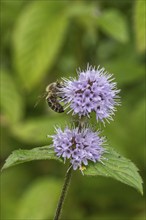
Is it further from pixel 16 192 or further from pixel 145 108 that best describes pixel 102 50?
pixel 16 192

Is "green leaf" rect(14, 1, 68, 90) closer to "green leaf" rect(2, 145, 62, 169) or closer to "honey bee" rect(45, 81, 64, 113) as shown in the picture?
"honey bee" rect(45, 81, 64, 113)

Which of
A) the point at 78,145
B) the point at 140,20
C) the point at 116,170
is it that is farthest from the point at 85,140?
the point at 140,20

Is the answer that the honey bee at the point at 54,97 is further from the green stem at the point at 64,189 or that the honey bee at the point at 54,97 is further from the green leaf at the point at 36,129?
the green leaf at the point at 36,129

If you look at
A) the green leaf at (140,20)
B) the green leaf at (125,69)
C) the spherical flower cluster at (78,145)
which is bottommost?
the spherical flower cluster at (78,145)

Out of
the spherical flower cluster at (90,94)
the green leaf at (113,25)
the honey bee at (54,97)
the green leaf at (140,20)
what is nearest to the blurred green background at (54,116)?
the green leaf at (113,25)

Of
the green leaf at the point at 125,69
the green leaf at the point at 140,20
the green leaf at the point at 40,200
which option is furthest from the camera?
the green leaf at the point at 125,69

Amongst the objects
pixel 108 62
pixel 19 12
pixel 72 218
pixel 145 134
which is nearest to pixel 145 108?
pixel 145 134
